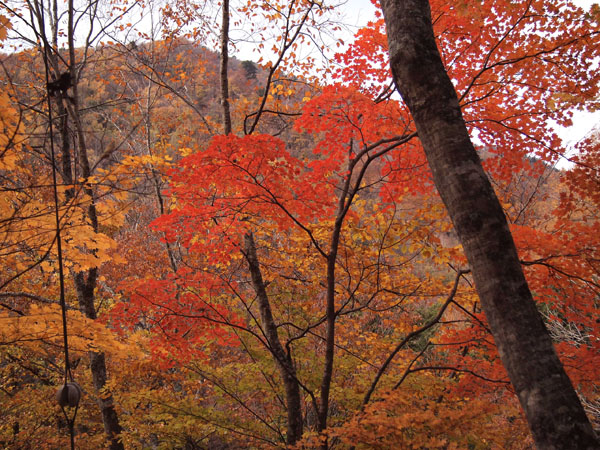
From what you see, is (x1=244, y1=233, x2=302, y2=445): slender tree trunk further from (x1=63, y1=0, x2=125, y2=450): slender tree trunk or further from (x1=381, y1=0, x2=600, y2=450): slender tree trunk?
(x1=381, y1=0, x2=600, y2=450): slender tree trunk

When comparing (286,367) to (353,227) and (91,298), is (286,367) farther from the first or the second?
(91,298)

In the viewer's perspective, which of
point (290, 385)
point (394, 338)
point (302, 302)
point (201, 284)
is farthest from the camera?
point (394, 338)

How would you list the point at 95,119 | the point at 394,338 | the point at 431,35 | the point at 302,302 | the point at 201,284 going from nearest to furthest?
the point at 431,35
the point at 201,284
the point at 302,302
the point at 394,338
the point at 95,119

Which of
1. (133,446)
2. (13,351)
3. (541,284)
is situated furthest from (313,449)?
(13,351)

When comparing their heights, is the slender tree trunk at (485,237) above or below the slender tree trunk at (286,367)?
above

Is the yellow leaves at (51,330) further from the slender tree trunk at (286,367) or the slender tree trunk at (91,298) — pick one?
the slender tree trunk at (286,367)

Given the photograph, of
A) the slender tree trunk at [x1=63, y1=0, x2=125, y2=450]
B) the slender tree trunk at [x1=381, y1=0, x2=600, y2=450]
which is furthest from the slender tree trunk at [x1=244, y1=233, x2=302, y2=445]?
the slender tree trunk at [x1=381, y1=0, x2=600, y2=450]

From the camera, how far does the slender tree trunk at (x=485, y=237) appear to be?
1.36 metres

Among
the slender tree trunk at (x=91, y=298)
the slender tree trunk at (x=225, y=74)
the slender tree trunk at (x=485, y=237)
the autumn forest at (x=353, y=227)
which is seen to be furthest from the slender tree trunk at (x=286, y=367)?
the slender tree trunk at (x=485, y=237)

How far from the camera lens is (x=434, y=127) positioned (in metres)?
1.74

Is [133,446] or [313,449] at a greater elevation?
[313,449]

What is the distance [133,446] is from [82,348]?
15.8 ft

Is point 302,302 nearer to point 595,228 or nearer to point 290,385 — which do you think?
point 290,385

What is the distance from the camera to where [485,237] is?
5.13 feet
